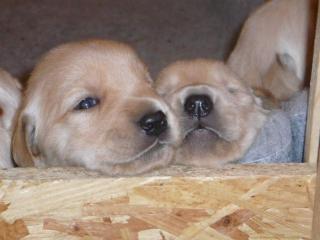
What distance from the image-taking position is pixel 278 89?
100 inches

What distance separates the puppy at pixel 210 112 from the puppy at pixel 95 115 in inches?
3.4

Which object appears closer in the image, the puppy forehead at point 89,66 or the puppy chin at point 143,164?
the puppy chin at point 143,164

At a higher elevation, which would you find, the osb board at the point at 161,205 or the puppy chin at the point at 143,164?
the puppy chin at the point at 143,164

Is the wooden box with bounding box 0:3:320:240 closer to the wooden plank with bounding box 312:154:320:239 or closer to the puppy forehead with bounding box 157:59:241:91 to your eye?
the wooden plank with bounding box 312:154:320:239

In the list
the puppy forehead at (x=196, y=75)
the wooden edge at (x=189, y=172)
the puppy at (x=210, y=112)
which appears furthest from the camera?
the puppy forehead at (x=196, y=75)

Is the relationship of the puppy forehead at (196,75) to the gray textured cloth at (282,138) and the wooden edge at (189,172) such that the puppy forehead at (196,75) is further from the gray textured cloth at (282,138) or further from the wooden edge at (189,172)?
the wooden edge at (189,172)

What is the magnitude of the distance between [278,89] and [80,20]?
2.66 metres

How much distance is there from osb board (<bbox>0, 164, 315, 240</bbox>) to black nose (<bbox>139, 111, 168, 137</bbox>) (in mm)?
131

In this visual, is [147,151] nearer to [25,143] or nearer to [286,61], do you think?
[25,143]

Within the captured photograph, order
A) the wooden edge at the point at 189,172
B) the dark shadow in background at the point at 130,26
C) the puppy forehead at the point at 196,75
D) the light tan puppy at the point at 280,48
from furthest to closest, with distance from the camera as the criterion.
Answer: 1. the dark shadow in background at the point at 130,26
2. the light tan puppy at the point at 280,48
3. the puppy forehead at the point at 196,75
4. the wooden edge at the point at 189,172

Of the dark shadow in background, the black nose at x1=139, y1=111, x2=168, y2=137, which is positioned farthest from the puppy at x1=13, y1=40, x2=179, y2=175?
the dark shadow in background

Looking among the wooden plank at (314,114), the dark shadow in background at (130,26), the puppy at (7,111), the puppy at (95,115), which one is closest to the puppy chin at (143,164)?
the puppy at (95,115)

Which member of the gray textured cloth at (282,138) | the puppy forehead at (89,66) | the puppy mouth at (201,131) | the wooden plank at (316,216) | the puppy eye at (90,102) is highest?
the puppy forehead at (89,66)

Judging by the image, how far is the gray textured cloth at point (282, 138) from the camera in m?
2.08
